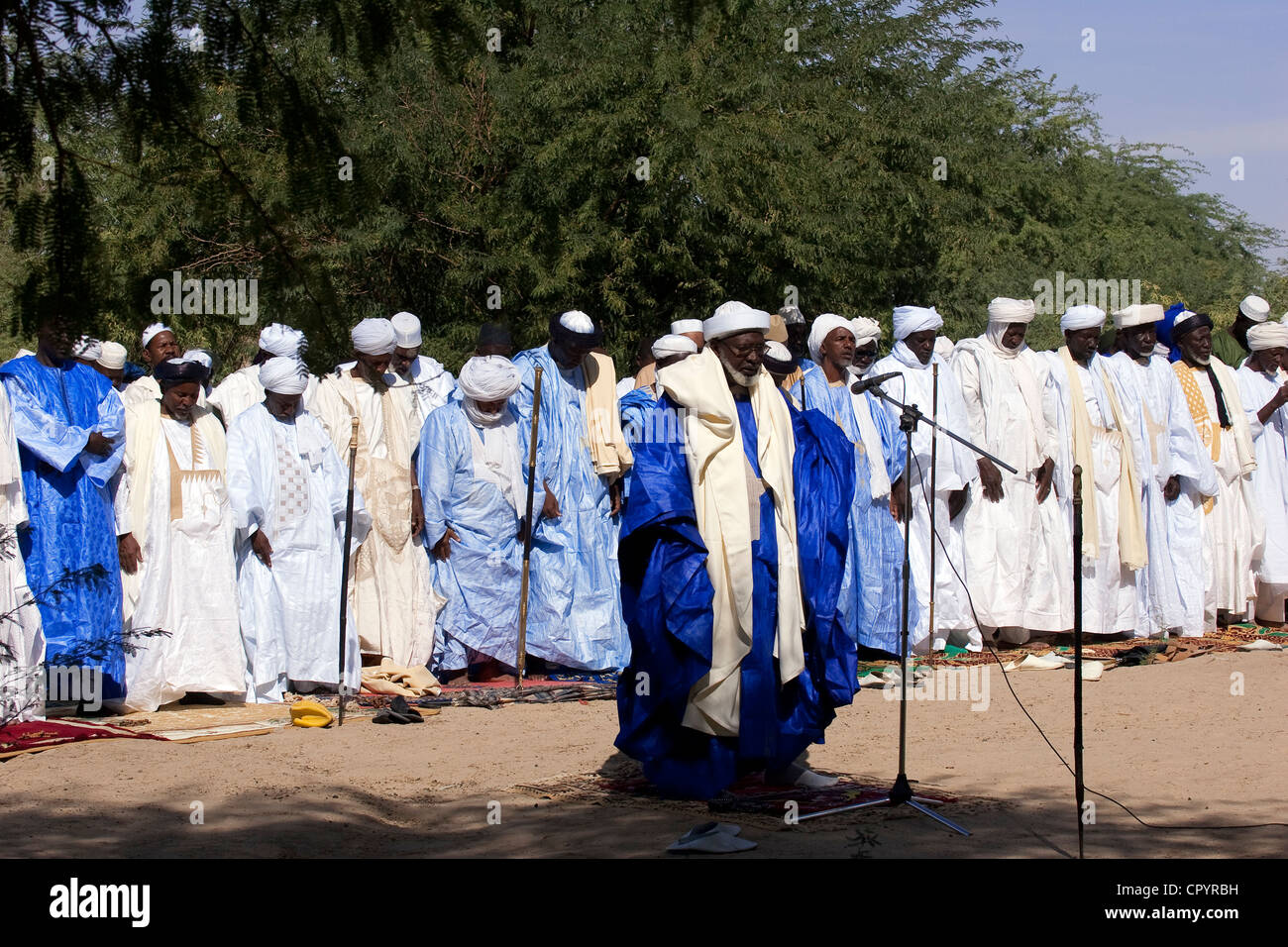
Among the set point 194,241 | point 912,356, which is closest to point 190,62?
point 194,241

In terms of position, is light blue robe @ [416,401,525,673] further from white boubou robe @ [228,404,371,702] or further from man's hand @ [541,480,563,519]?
white boubou robe @ [228,404,371,702]

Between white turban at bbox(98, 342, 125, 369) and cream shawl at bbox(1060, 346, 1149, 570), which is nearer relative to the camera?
white turban at bbox(98, 342, 125, 369)

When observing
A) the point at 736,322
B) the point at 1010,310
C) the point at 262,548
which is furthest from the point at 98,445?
the point at 1010,310

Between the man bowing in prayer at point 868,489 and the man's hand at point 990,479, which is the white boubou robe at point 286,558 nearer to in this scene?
the man bowing in prayer at point 868,489

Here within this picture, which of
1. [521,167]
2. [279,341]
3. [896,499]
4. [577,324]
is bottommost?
[896,499]

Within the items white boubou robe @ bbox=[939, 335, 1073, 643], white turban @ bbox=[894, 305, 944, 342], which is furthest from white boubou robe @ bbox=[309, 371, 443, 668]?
white boubou robe @ bbox=[939, 335, 1073, 643]

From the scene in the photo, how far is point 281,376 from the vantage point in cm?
980

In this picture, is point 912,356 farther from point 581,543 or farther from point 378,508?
point 378,508

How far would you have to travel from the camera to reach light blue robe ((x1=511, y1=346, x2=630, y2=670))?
10.4 meters

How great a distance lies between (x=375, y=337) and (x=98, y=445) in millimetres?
2129

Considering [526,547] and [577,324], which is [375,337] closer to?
[577,324]

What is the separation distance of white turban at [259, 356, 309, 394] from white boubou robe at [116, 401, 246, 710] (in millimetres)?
541

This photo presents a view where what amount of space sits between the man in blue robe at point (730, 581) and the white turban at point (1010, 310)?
16.9 ft

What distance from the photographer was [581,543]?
1061cm
